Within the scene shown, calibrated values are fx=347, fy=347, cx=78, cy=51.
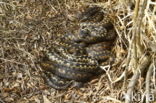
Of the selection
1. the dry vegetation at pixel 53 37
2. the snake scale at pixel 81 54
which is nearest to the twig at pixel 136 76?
the dry vegetation at pixel 53 37

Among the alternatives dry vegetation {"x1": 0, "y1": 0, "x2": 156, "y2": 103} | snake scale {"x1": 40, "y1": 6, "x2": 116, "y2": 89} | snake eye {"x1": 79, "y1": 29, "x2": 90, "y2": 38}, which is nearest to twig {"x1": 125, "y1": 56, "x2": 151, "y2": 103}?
dry vegetation {"x1": 0, "y1": 0, "x2": 156, "y2": 103}

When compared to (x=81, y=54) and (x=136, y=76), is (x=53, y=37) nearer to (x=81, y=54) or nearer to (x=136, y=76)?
(x=81, y=54)

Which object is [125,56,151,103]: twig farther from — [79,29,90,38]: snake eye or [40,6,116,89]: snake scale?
[79,29,90,38]: snake eye

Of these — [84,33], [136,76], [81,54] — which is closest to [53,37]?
[84,33]

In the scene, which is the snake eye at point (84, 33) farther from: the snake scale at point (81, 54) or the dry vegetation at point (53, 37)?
the dry vegetation at point (53, 37)

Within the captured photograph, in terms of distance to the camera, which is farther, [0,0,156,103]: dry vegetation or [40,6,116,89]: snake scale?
[40,6,116,89]: snake scale
